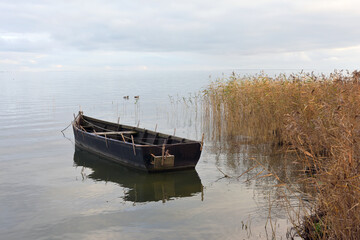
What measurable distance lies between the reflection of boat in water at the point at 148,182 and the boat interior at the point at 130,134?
1.02m

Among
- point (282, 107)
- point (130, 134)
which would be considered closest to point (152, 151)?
point (130, 134)

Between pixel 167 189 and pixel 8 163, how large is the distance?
673cm

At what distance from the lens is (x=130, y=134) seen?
1434 cm

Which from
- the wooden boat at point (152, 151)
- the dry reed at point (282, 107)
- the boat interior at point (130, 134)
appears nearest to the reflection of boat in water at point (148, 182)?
the wooden boat at point (152, 151)

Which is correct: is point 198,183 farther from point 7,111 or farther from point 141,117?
point 7,111

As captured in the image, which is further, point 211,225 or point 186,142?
point 186,142

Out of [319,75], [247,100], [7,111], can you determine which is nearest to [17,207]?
[247,100]

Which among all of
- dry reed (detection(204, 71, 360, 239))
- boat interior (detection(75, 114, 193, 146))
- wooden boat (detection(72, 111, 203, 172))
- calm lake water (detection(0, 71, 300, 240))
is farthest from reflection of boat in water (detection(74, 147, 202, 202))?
dry reed (detection(204, 71, 360, 239))

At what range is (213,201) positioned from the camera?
8.91m

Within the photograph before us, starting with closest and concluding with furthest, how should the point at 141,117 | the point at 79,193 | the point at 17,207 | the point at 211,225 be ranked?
1. the point at 211,225
2. the point at 17,207
3. the point at 79,193
4. the point at 141,117

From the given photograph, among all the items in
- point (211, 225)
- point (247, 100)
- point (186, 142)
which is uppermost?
point (247, 100)

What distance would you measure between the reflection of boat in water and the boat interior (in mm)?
1016

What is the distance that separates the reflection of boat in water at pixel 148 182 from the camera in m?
9.61

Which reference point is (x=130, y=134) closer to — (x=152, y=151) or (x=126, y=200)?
(x=152, y=151)
